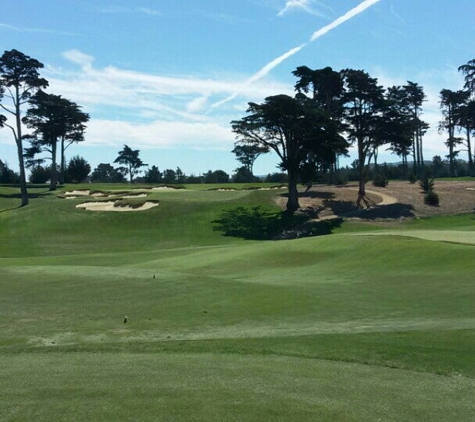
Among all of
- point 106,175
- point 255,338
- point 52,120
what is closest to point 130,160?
point 106,175

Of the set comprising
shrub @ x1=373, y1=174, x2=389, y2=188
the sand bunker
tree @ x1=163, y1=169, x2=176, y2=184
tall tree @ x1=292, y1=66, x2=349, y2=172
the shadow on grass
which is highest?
tall tree @ x1=292, y1=66, x2=349, y2=172

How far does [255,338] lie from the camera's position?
9.98 metres

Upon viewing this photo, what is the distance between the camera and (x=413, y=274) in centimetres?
1739

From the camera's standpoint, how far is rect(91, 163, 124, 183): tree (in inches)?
5128

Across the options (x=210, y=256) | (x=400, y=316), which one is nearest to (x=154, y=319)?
(x=400, y=316)

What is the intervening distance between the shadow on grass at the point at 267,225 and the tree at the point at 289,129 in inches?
99.4

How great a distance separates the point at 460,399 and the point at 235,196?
4892 centimetres

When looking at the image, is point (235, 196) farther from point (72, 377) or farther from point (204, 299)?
point (72, 377)

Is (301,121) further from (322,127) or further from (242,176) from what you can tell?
(242,176)

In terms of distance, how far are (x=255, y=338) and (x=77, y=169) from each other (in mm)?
77942

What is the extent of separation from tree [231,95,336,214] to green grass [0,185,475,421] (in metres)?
27.2

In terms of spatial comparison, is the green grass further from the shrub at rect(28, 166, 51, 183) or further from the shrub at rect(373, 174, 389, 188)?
the shrub at rect(28, 166, 51, 183)

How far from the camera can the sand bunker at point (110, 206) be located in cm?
4938

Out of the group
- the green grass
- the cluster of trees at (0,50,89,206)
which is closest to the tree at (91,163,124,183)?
the cluster of trees at (0,50,89,206)
